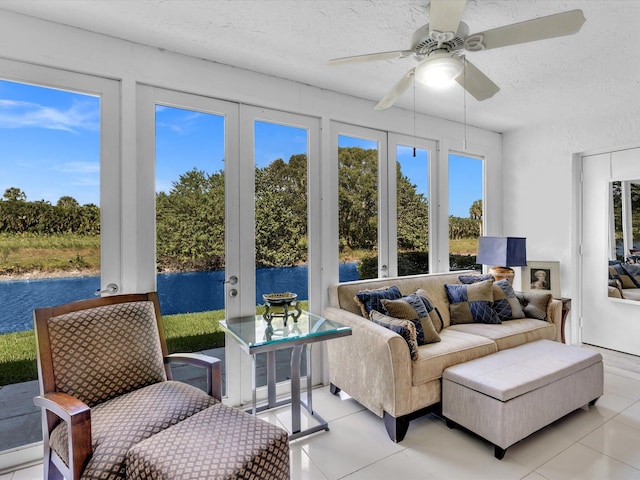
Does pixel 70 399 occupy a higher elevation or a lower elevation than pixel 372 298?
lower

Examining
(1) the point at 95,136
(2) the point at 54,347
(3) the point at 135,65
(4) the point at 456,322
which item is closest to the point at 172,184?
(1) the point at 95,136

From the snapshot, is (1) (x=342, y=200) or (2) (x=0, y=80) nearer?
(2) (x=0, y=80)

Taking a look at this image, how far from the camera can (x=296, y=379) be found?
229 centimetres

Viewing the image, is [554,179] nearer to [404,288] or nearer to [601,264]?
[601,264]

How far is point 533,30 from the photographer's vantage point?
1537 mm

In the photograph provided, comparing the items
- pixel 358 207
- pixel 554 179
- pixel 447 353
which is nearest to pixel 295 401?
pixel 447 353

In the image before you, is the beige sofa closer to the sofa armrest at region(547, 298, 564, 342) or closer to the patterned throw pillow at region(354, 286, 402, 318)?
the sofa armrest at region(547, 298, 564, 342)

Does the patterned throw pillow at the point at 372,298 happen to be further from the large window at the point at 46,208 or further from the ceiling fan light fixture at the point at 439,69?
the large window at the point at 46,208

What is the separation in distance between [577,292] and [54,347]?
4.61 meters

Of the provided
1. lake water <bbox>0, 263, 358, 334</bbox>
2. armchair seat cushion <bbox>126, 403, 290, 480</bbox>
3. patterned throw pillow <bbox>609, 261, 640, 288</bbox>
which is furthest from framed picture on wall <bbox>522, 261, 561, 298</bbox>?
armchair seat cushion <bbox>126, 403, 290, 480</bbox>

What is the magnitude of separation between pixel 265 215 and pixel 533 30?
1991 millimetres

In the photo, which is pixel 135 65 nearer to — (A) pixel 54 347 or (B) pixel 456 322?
(A) pixel 54 347

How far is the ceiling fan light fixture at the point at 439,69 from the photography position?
175 centimetres

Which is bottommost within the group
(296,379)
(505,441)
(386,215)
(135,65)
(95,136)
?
(505,441)
